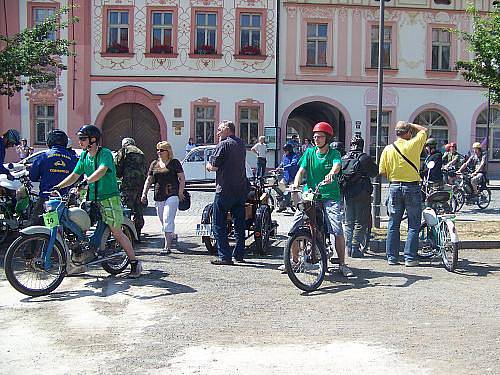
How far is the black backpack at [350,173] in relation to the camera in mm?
9742

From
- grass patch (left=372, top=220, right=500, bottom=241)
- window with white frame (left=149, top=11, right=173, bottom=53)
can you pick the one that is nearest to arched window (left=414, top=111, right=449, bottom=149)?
window with white frame (left=149, top=11, right=173, bottom=53)

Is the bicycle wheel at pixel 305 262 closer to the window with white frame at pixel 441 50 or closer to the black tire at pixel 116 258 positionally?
the black tire at pixel 116 258

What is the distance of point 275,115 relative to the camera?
28.0 metres

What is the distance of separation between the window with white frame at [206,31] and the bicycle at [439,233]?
19544 mm

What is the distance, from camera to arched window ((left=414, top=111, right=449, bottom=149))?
29.2 m

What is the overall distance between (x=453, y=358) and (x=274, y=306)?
2.09 metres

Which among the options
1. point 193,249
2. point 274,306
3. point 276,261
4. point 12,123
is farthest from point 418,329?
point 12,123

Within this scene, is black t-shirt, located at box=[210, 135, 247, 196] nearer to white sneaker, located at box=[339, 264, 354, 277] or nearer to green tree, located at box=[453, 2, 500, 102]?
white sneaker, located at box=[339, 264, 354, 277]

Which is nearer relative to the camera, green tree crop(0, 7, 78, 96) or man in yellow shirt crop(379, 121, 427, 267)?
man in yellow shirt crop(379, 121, 427, 267)

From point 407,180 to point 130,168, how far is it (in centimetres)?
445

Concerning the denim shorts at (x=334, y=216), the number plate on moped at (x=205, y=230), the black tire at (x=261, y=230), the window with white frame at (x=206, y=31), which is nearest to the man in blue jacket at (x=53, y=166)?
the number plate on moped at (x=205, y=230)

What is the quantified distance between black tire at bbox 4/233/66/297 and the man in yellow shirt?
14.4ft

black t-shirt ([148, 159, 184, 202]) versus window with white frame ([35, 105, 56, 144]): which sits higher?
window with white frame ([35, 105, 56, 144])

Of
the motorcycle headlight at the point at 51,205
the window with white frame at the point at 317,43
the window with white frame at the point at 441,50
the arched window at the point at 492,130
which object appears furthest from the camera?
the arched window at the point at 492,130
